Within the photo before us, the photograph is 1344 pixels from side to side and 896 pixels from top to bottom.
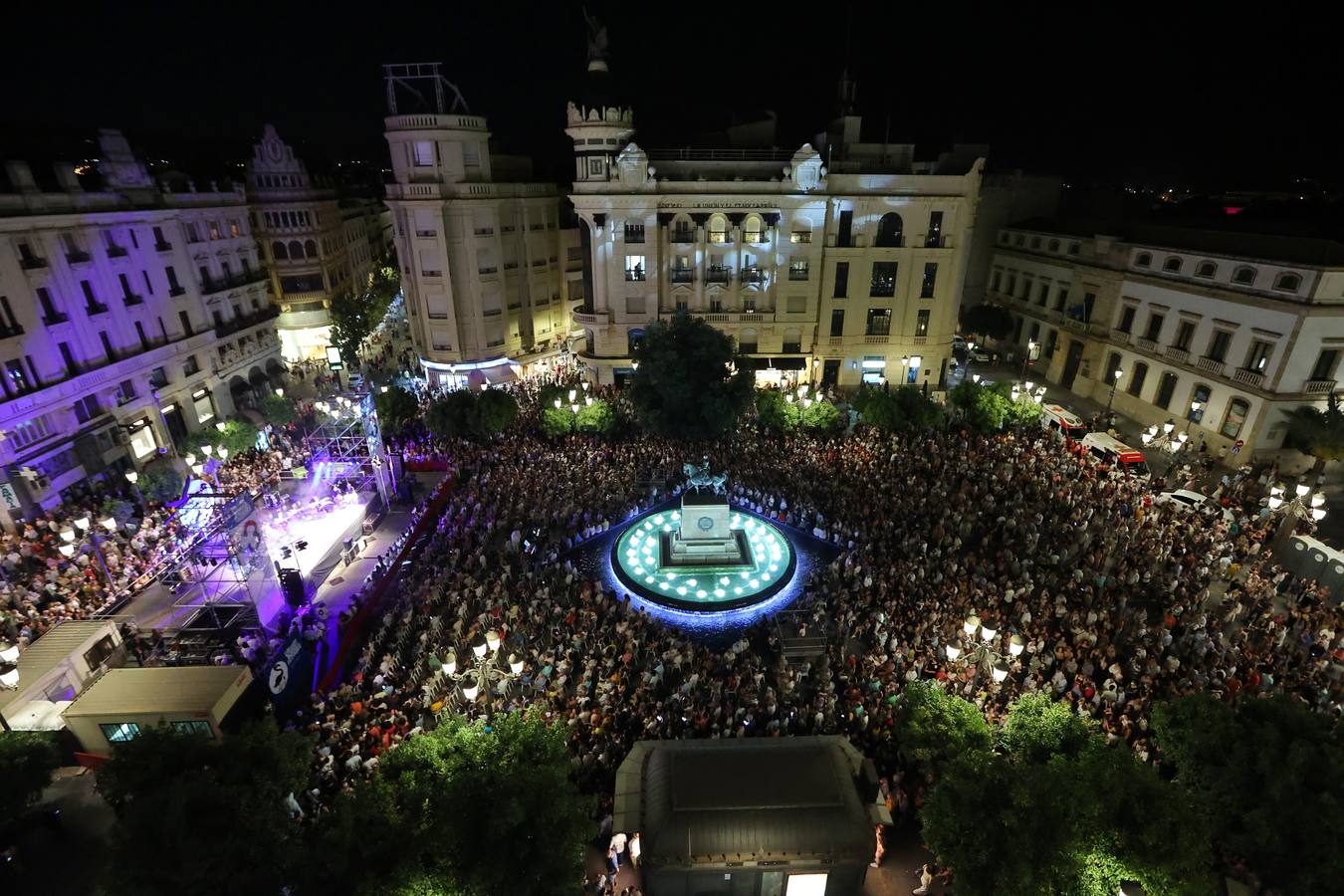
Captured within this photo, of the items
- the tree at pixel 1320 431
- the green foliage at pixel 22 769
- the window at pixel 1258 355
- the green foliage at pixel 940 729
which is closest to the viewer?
the green foliage at pixel 22 769

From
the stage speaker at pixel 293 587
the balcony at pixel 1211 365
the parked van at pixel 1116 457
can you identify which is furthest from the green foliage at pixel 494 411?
the balcony at pixel 1211 365

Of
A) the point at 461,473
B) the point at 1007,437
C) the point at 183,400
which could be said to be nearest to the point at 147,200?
the point at 183,400

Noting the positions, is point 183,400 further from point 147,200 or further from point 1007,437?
point 1007,437

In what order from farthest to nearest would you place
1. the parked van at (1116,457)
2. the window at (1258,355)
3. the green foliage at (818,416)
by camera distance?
the green foliage at (818,416), the window at (1258,355), the parked van at (1116,457)

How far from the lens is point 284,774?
39.6ft

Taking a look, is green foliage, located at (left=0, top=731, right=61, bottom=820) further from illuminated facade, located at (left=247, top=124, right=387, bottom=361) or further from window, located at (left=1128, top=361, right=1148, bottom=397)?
window, located at (left=1128, top=361, right=1148, bottom=397)

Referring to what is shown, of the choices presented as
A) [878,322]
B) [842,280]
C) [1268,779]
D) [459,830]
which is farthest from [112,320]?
[1268,779]

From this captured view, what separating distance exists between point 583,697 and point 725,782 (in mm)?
4987

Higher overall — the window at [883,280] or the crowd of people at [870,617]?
the window at [883,280]

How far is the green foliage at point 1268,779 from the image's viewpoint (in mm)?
10422

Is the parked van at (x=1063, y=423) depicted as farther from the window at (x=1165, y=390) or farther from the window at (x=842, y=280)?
the window at (x=842, y=280)

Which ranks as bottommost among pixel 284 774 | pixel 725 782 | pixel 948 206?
pixel 725 782

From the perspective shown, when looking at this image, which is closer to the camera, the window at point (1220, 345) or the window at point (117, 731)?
the window at point (117, 731)

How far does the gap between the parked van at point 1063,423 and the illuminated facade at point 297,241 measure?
4978cm
